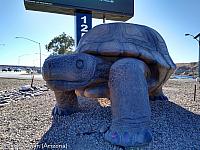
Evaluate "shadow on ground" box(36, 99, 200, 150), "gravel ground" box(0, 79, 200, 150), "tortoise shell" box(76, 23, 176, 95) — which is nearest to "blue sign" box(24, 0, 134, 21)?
"gravel ground" box(0, 79, 200, 150)

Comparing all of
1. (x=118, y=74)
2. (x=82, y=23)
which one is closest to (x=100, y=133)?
(x=118, y=74)

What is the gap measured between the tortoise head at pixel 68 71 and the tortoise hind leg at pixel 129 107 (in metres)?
0.44

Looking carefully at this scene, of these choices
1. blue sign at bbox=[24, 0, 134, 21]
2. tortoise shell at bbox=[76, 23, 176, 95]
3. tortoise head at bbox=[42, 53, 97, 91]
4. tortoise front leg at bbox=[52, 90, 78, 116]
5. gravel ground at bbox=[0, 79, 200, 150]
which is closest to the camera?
gravel ground at bbox=[0, 79, 200, 150]

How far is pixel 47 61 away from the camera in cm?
342

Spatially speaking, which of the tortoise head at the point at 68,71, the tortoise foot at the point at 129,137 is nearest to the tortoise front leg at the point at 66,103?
the tortoise head at the point at 68,71

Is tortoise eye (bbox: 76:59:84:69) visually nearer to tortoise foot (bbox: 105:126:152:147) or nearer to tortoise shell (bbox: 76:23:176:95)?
tortoise shell (bbox: 76:23:176:95)

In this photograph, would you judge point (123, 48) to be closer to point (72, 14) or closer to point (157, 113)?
point (157, 113)

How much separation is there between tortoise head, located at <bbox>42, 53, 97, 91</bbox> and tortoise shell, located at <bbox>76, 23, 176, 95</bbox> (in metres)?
0.36

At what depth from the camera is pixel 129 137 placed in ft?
9.25

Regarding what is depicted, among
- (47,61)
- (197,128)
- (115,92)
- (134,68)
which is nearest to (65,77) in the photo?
(47,61)

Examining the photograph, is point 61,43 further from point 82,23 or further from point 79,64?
point 79,64

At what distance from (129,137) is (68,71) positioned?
1.24m

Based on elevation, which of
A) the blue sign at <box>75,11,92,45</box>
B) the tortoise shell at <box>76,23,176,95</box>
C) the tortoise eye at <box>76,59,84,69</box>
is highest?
the blue sign at <box>75,11,92,45</box>

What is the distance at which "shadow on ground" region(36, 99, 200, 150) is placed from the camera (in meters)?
3.02
